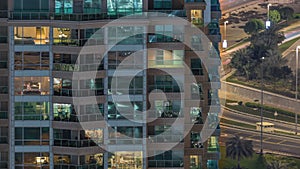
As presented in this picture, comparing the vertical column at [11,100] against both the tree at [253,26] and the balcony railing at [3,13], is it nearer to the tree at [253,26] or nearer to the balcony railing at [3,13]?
the balcony railing at [3,13]

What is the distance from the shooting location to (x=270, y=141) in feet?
389

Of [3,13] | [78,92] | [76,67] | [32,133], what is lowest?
[32,133]

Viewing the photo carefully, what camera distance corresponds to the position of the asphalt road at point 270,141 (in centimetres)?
11238

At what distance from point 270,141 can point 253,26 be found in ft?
136

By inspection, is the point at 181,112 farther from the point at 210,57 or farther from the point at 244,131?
the point at 244,131

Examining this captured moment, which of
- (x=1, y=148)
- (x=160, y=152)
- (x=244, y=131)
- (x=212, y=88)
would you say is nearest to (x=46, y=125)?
(x=1, y=148)

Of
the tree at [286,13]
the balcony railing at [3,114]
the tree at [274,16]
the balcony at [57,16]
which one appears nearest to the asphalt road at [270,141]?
the tree at [274,16]

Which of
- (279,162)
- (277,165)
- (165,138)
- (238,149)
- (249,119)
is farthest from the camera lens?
(249,119)

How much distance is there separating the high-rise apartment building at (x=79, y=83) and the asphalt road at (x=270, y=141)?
65589 mm

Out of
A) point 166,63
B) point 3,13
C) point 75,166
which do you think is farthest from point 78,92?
point 3,13

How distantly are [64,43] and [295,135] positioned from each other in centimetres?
8303

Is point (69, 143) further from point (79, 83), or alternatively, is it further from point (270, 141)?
point (270, 141)

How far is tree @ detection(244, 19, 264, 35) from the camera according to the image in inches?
6156

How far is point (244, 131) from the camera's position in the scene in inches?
4843
